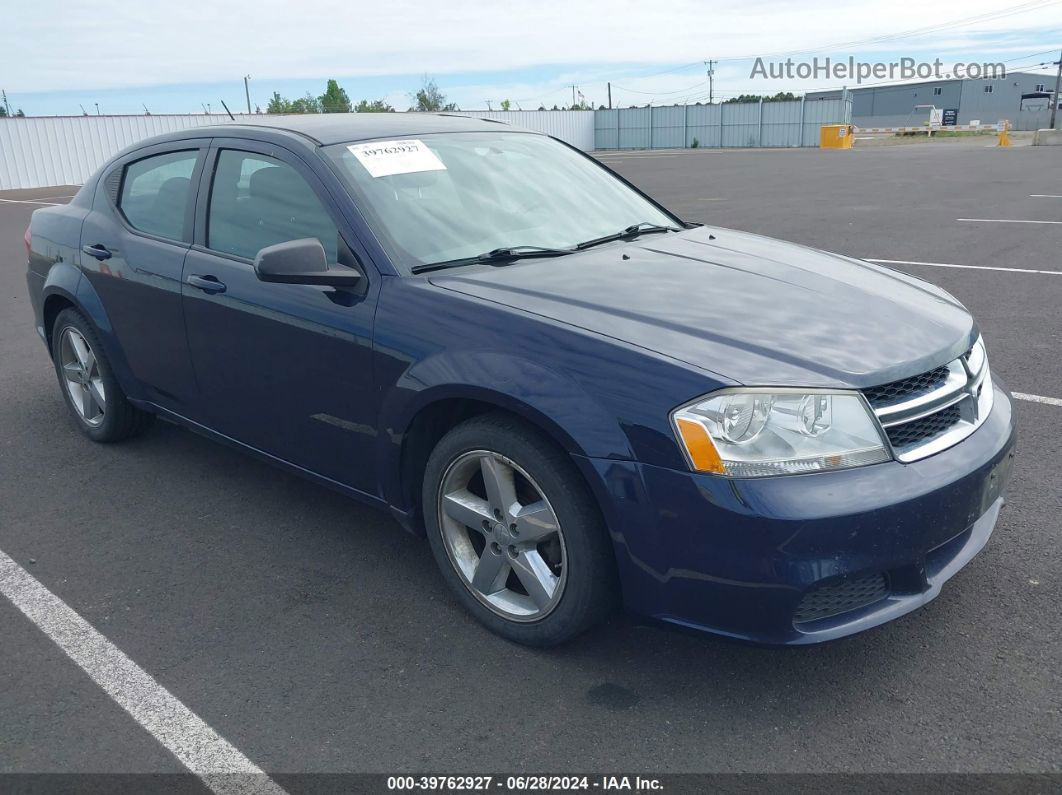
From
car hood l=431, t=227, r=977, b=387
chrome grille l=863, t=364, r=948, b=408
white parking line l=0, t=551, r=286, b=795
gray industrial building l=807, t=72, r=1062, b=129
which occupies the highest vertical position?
car hood l=431, t=227, r=977, b=387

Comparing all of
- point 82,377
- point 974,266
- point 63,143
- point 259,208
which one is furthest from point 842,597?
point 63,143

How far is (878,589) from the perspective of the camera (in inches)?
102

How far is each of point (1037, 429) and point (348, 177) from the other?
3528mm

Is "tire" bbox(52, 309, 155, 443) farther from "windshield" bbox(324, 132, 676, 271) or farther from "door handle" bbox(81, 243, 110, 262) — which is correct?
"windshield" bbox(324, 132, 676, 271)

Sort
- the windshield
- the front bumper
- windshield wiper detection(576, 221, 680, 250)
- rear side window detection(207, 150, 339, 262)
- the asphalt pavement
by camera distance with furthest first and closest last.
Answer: windshield wiper detection(576, 221, 680, 250), rear side window detection(207, 150, 339, 262), the windshield, the asphalt pavement, the front bumper

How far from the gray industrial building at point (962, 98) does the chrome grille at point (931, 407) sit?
93.1 m

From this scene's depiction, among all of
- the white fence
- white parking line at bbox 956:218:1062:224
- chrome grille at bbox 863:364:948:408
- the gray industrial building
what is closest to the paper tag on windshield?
chrome grille at bbox 863:364:948:408

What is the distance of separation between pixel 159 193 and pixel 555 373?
8.33 ft

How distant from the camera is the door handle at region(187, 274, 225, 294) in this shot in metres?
3.73

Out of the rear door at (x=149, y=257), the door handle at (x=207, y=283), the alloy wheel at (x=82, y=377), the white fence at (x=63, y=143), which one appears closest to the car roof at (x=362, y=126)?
the rear door at (x=149, y=257)

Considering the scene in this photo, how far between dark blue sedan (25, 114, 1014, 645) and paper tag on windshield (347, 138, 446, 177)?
0.02m

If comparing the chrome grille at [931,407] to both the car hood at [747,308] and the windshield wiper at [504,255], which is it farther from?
the windshield wiper at [504,255]

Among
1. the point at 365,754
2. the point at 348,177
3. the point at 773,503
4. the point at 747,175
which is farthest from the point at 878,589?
the point at 747,175

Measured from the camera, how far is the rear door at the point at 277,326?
3.28 m
